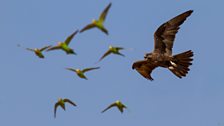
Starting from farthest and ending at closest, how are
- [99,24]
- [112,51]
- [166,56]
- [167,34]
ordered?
[167,34]
[166,56]
[112,51]
[99,24]

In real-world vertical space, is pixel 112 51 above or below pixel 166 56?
below

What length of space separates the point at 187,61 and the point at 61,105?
11.0 meters

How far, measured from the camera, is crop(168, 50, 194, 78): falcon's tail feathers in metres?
41.9

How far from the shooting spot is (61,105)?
3534 cm

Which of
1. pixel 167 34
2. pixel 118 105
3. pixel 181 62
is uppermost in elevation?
pixel 167 34

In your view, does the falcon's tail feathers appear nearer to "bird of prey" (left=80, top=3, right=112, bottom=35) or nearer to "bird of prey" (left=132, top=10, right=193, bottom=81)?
"bird of prey" (left=132, top=10, right=193, bottom=81)

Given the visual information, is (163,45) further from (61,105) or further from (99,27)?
(99,27)

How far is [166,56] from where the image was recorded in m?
42.0

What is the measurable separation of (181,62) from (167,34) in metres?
2.34

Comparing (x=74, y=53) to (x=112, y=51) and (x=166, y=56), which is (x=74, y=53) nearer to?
(x=112, y=51)

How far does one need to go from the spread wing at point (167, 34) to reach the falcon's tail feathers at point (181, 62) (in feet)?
2.58

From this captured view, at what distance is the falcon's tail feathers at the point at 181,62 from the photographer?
41906mm

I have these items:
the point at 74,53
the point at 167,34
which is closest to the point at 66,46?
the point at 74,53

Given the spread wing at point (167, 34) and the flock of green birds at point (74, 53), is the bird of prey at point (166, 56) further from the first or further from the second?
the flock of green birds at point (74, 53)
